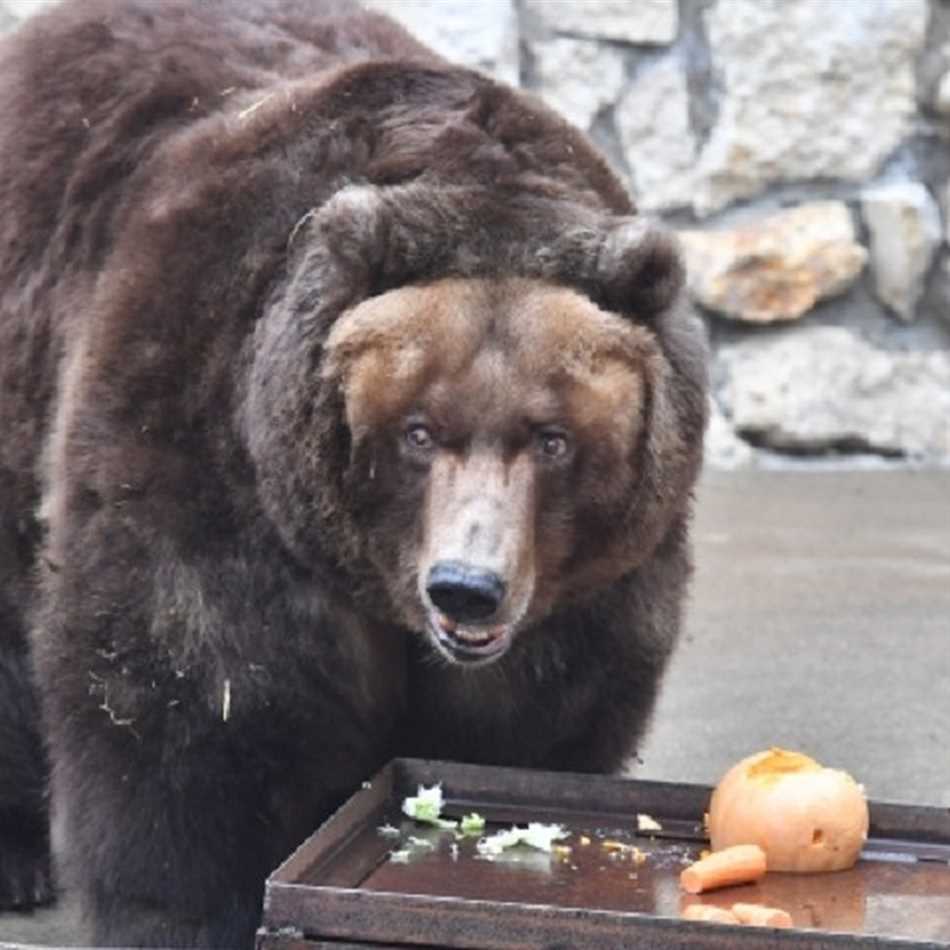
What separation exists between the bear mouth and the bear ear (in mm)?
592

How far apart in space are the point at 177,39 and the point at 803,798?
1899 millimetres

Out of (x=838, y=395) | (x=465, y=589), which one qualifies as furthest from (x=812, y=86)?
(x=465, y=589)

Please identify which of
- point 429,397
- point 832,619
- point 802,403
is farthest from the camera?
point 802,403

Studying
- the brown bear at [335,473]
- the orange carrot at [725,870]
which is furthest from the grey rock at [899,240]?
the orange carrot at [725,870]

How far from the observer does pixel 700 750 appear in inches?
237

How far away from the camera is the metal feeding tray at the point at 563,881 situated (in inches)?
136

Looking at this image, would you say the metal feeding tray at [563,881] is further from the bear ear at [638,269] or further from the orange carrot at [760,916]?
the bear ear at [638,269]

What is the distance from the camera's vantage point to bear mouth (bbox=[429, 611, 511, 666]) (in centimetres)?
412

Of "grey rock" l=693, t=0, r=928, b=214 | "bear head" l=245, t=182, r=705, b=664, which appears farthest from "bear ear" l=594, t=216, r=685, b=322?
"grey rock" l=693, t=0, r=928, b=214

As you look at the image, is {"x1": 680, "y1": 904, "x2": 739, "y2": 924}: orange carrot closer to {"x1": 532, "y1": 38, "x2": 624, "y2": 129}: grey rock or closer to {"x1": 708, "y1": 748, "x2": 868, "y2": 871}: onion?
{"x1": 708, "y1": 748, "x2": 868, "y2": 871}: onion

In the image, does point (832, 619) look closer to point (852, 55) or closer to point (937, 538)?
point (937, 538)

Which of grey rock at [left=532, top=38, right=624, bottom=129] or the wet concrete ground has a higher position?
grey rock at [left=532, top=38, right=624, bottom=129]

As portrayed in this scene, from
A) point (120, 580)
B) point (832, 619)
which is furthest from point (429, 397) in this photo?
point (832, 619)

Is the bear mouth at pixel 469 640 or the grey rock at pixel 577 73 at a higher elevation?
the bear mouth at pixel 469 640
